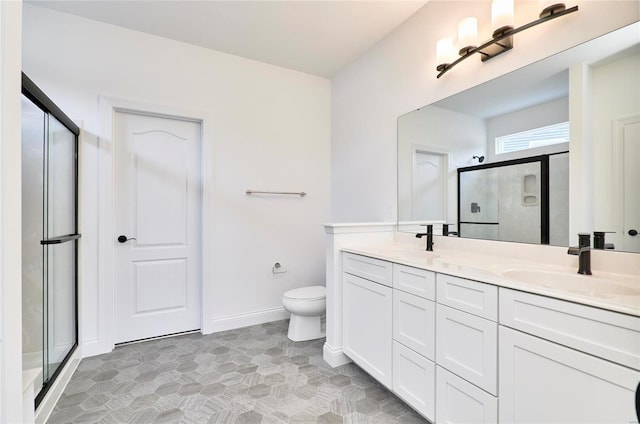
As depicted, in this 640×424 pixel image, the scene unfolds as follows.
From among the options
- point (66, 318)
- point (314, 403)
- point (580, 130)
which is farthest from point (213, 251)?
point (580, 130)

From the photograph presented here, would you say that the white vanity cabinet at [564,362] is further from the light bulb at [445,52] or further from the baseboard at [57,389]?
the baseboard at [57,389]

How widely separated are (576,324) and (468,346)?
429 millimetres

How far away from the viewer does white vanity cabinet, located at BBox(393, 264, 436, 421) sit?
1439 millimetres

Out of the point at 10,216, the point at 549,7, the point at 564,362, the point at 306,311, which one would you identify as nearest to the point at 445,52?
the point at 549,7

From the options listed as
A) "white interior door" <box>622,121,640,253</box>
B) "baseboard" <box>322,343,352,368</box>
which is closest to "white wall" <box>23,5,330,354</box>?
"baseboard" <box>322,343,352,368</box>

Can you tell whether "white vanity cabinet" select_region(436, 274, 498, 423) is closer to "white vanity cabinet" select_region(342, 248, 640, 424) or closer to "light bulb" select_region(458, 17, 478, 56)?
"white vanity cabinet" select_region(342, 248, 640, 424)

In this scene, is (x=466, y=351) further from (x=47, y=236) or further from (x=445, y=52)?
(x=47, y=236)

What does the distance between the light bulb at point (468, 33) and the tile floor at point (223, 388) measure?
84.9 inches

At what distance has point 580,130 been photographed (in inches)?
55.3

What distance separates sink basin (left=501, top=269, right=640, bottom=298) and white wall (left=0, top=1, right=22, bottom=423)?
1706 mm

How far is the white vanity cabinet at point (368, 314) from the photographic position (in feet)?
5.65

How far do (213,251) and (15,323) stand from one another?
1.88 m

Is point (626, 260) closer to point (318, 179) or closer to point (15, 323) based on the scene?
point (15, 323)

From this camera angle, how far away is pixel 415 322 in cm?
153
